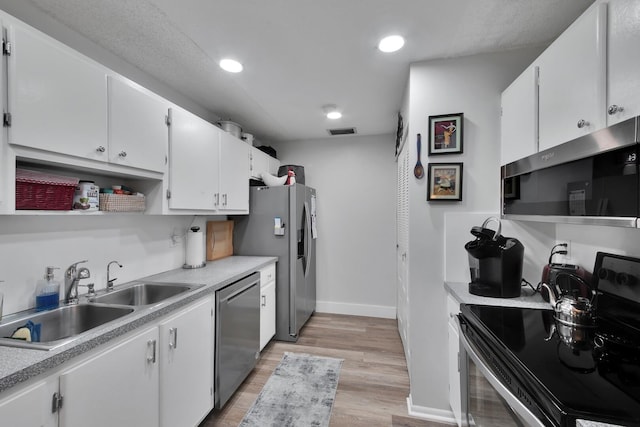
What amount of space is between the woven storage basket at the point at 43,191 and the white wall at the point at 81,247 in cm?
23

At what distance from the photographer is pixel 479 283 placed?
1.63 metres

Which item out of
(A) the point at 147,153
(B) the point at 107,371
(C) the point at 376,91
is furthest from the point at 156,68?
(B) the point at 107,371

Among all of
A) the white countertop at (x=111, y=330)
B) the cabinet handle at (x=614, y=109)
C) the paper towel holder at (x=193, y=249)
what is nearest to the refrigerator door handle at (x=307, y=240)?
the white countertop at (x=111, y=330)

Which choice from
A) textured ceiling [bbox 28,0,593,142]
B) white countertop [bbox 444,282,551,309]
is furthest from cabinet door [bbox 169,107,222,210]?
white countertop [bbox 444,282,551,309]

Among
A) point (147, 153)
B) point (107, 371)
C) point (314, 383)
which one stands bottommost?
point (314, 383)

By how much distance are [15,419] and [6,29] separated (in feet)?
4.58

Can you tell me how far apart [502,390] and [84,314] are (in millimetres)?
2015

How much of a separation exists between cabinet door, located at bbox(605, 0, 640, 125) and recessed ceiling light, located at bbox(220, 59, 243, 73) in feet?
6.44

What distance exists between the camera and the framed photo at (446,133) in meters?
1.83

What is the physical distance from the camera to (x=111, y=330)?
1145mm

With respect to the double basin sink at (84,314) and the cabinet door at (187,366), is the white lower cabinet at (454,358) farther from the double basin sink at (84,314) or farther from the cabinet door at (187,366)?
the double basin sink at (84,314)

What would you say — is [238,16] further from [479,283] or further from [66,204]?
[479,283]

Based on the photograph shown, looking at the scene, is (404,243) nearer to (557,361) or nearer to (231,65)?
(557,361)

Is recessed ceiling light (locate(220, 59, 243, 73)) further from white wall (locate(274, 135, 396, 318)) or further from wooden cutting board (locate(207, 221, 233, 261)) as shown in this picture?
white wall (locate(274, 135, 396, 318))
